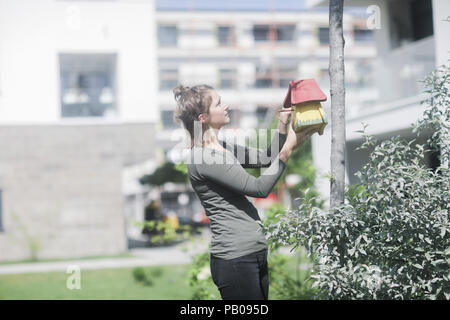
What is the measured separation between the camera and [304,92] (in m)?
2.64

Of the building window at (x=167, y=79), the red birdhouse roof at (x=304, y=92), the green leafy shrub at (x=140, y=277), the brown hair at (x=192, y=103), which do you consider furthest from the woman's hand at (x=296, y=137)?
the building window at (x=167, y=79)

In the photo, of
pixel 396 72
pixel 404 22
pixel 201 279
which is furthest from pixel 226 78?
pixel 201 279

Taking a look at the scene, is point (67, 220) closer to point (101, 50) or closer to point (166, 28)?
point (101, 50)

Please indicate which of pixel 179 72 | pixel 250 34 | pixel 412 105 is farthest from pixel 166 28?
pixel 412 105

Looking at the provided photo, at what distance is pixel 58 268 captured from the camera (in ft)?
41.7

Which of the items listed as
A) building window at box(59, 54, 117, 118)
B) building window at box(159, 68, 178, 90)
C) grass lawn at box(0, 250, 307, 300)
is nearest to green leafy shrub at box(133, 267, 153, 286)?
grass lawn at box(0, 250, 307, 300)

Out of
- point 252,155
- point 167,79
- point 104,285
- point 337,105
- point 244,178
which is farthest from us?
point 167,79

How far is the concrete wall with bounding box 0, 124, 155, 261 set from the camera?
613 inches

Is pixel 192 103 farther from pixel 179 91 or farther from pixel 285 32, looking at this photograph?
pixel 285 32

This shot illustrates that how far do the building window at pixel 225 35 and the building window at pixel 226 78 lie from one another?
6.74ft

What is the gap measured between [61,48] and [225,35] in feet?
77.2

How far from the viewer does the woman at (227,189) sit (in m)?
2.47

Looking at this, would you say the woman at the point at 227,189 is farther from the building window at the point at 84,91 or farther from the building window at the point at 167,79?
the building window at the point at 167,79

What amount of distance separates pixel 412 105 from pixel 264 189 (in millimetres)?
6477
